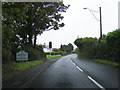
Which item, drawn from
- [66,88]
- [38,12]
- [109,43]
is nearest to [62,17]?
[38,12]

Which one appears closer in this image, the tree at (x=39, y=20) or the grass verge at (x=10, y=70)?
the grass verge at (x=10, y=70)

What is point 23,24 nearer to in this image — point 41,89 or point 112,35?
point 112,35

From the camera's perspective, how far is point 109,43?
20672mm

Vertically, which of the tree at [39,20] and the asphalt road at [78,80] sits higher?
the tree at [39,20]

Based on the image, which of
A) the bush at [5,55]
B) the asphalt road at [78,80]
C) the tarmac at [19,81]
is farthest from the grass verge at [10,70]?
the asphalt road at [78,80]

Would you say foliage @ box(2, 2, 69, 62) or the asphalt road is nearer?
the asphalt road

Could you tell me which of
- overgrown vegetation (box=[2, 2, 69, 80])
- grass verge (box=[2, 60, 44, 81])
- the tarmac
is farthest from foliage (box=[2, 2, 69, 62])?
the tarmac

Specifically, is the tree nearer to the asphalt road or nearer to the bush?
the bush

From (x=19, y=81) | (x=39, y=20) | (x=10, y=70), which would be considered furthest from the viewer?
(x=39, y=20)

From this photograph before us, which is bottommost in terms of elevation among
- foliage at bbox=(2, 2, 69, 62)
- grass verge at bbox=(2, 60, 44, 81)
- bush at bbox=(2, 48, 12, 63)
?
grass verge at bbox=(2, 60, 44, 81)

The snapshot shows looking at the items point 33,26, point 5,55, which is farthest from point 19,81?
point 33,26

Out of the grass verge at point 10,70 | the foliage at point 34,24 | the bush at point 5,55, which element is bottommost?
the grass verge at point 10,70

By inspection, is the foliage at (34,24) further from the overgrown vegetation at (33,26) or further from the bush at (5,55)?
the bush at (5,55)

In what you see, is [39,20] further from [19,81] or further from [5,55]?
[19,81]
